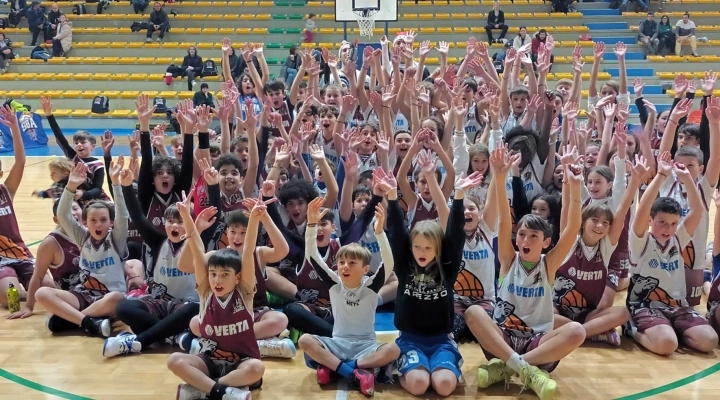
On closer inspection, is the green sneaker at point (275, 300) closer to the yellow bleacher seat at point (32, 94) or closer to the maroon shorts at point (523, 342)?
the maroon shorts at point (523, 342)

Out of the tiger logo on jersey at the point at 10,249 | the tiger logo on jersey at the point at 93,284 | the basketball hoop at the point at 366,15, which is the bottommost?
the tiger logo on jersey at the point at 93,284

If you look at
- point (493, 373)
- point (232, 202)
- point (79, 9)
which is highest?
point (79, 9)

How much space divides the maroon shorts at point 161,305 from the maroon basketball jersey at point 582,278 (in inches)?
98.7

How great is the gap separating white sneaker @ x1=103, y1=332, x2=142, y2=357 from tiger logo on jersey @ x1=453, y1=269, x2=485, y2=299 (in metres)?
2.13

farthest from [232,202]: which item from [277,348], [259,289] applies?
[277,348]

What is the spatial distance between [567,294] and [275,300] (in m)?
2.05

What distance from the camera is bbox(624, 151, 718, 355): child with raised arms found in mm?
4168

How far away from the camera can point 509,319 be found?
3922 millimetres

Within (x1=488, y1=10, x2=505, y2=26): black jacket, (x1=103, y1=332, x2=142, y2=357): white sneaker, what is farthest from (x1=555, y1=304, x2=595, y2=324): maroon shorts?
(x1=488, y1=10, x2=505, y2=26): black jacket

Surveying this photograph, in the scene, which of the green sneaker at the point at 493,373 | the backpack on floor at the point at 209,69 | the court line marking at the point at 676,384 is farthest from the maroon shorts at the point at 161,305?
the backpack on floor at the point at 209,69

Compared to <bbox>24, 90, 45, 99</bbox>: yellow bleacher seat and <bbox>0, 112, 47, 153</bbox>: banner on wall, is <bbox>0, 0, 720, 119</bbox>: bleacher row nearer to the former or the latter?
<bbox>24, 90, 45, 99</bbox>: yellow bleacher seat

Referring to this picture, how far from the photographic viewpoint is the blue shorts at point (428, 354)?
3.70 metres

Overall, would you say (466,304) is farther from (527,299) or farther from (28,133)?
(28,133)

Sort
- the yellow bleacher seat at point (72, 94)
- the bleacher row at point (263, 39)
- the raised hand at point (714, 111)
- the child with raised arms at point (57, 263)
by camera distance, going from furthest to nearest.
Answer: the bleacher row at point (263, 39) < the yellow bleacher seat at point (72, 94) < the child with raised arms at point (57, 263) < the raised hand at point (714, 111)
